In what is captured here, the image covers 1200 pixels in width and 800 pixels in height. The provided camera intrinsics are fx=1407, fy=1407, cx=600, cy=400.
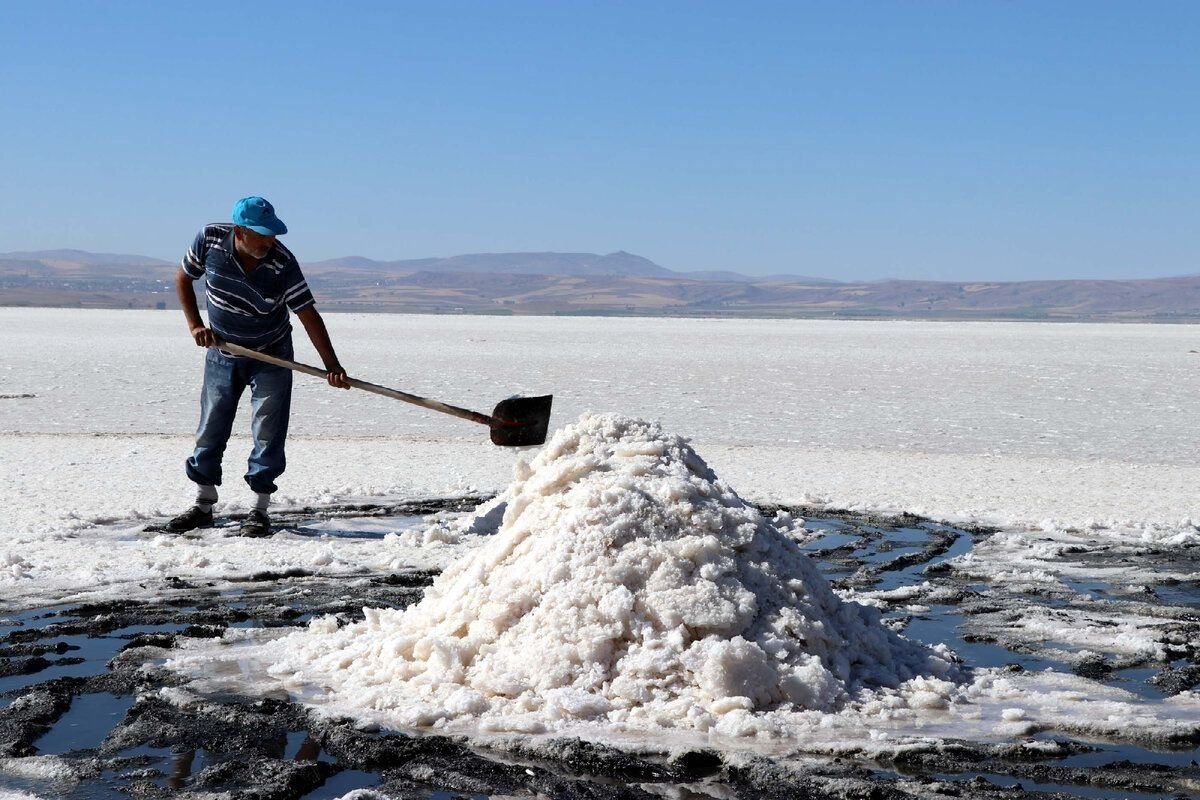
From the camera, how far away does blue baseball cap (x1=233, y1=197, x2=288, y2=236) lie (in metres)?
5.42

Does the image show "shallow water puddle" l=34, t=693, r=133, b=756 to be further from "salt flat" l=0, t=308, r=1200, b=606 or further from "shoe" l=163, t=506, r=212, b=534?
"shoe" l=163, t=506, r=212, b=534

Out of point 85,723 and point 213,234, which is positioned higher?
point 213,234

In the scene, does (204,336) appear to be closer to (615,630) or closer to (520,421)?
(520,421)

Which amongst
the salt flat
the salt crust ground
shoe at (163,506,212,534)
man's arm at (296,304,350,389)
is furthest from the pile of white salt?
shoe at (163,506,212,534)

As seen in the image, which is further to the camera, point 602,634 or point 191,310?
→ point 191,310

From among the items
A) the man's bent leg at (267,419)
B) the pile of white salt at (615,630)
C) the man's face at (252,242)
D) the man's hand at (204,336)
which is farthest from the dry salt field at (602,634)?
the man's face at (252,242)

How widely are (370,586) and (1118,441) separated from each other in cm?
721

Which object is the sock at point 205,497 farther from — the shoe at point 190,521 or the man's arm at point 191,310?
the man's arm at point 191,310

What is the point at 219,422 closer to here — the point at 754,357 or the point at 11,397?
the point at 11,397

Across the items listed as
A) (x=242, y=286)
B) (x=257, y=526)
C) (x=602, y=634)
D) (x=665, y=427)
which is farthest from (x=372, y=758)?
Answer: (x=665, y=427)

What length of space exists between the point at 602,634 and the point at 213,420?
9.49ft

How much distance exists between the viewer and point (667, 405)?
12984 mm

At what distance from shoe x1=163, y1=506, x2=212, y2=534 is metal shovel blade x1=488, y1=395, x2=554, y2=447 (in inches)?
49.3

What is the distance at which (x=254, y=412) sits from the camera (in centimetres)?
583
